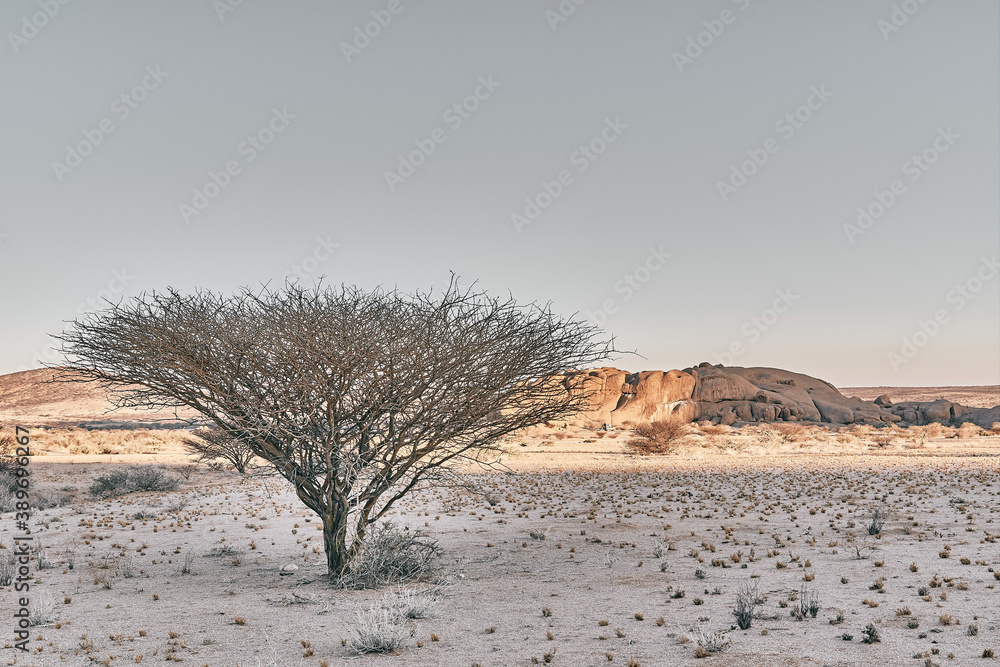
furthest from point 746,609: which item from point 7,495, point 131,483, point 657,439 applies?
point 657,439

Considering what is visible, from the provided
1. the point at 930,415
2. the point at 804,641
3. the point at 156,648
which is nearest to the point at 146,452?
the point at 156,648

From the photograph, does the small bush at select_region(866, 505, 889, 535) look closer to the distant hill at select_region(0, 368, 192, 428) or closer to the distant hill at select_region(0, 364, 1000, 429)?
the distant hill at select_region(0, 364, 1000, 429)

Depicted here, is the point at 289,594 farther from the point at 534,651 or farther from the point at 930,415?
the point at 930,415

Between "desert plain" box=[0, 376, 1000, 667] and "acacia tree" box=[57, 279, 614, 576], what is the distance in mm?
1411

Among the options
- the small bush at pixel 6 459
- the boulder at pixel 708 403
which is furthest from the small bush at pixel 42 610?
the boulder at pixel 708 403

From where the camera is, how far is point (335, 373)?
9.77 metres

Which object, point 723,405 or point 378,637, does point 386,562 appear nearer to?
point 378,637

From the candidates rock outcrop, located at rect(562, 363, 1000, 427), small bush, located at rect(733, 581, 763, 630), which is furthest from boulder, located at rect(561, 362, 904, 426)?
small bush, located at rect(733, 581, 763, 630)

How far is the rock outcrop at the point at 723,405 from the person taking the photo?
6456cm

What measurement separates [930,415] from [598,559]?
223ft

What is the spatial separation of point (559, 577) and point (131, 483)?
62.8 feet

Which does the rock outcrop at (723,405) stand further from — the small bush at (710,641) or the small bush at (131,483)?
the small bush at (710,641)

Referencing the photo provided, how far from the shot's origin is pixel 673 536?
587 inches

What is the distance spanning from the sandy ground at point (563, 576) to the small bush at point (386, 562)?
32 cm
